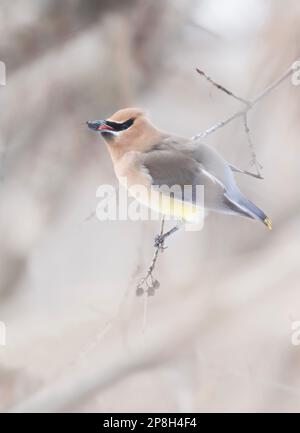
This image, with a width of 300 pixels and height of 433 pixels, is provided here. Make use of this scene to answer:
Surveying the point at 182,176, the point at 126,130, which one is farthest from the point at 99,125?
the point at 182,176

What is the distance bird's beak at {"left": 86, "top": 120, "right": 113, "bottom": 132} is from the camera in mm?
1250

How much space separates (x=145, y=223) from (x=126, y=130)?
147mm

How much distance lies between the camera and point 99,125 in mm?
1251

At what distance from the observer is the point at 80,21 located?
1257 mm

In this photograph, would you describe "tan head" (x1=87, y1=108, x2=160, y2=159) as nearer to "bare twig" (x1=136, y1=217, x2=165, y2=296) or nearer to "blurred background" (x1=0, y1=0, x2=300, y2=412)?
"blurred background" (x1=0, y1=0, x2=300, y2=412)

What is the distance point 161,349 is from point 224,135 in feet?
1.14

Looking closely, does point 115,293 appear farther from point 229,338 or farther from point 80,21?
point 80,21

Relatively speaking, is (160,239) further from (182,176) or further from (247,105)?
(247,105)

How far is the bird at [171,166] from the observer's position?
4.04 feet

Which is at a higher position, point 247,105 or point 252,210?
point 247,105

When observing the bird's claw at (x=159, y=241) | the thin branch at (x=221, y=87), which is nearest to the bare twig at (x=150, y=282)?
the bird's claw at (x=159, y=241)
